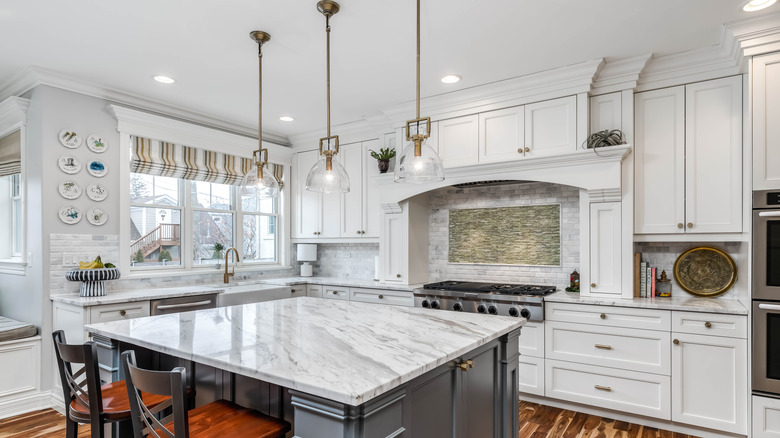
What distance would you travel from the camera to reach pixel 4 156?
13.3 ft

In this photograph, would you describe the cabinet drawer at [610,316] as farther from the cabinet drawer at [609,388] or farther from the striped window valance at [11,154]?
the striped window valance at [11,154]

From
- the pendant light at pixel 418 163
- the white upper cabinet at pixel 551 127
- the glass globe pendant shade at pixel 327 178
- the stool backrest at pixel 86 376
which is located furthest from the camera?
the white upper cabinet at pixel 551 127

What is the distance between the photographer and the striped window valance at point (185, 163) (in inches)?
163

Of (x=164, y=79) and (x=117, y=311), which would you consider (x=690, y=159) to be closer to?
(x=164, y=79)

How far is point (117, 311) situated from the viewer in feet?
11.1

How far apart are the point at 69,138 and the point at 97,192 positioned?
48 centimetres

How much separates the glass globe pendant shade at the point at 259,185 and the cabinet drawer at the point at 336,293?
85.4 inches

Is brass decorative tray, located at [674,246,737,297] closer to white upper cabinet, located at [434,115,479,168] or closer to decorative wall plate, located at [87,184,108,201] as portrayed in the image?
white upper cabinet, located at [434,115,479,168]

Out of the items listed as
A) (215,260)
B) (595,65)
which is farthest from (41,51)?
(595,65)

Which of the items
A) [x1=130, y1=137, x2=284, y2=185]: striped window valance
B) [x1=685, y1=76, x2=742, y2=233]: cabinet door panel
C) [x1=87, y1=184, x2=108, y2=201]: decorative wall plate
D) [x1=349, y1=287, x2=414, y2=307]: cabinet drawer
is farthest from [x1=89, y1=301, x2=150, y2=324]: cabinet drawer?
[x1=685, y1=76, x2=742, y2=233]: cabinet door panel

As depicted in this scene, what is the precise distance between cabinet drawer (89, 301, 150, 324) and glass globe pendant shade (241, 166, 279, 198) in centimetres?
165

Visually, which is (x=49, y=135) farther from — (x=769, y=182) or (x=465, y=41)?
(x=769, y=182)

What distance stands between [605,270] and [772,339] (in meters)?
1.03

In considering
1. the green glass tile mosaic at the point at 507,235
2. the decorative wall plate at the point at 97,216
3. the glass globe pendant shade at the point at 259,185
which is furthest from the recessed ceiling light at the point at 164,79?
the green glass tile mosaic at the point at 507,235
